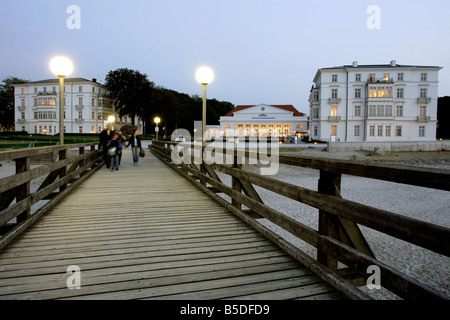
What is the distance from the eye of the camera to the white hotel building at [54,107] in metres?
68.7

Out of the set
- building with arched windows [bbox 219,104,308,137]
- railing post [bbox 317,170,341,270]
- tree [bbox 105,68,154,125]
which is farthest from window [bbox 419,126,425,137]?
railing post [bbox 317,170,341,270]

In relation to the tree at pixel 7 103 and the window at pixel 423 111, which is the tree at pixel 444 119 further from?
the tree at pixel 7 103

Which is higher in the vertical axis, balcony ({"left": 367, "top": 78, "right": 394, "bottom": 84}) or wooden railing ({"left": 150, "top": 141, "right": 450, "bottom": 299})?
balcony ({"left": 367, "top": 78, "right": 394, "bottom": 84})

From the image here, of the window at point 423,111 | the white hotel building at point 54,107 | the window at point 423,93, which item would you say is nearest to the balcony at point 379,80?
the window at point 423,93

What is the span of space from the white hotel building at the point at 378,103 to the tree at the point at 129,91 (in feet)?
115

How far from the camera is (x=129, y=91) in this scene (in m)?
63.3

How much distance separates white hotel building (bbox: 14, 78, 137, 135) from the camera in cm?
6869

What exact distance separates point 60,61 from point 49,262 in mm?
6793

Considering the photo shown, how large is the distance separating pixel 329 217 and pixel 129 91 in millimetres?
65548

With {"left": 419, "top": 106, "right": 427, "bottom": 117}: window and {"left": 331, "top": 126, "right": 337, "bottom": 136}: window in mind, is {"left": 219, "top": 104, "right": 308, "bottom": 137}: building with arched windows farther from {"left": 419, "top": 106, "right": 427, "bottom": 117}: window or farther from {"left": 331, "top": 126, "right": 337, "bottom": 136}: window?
{"left": 419, "top": 106, "right": 427, "bottom": 117}: window

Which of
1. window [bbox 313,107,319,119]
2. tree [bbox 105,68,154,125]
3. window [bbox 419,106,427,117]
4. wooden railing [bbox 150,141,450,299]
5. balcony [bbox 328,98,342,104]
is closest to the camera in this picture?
wooden railing [bbox 150,141,450,299]

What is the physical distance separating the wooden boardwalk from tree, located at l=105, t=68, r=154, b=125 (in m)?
61.0
